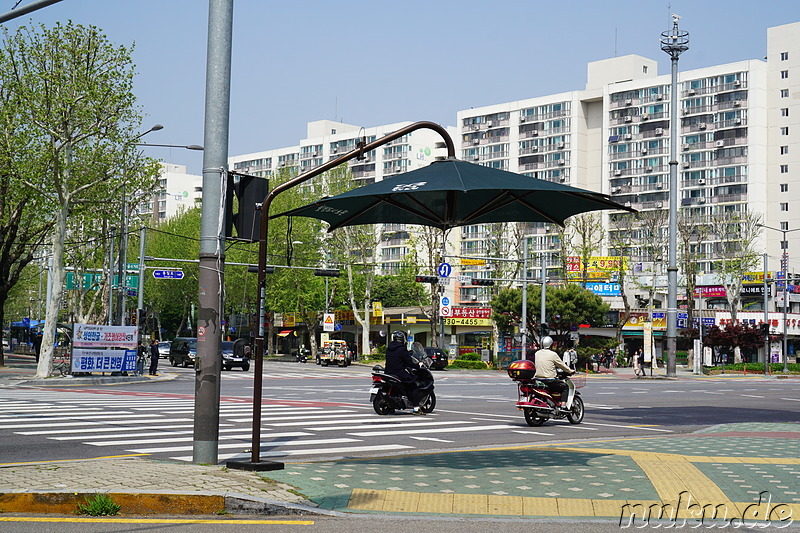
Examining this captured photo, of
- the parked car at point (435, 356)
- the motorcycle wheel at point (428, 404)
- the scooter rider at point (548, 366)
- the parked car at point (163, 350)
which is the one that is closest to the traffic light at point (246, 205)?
the scooter rider at point (548, 366)

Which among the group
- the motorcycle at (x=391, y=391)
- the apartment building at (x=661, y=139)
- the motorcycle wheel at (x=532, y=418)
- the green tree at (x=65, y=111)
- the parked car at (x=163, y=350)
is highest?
the apartment building at (x=661, y=139)

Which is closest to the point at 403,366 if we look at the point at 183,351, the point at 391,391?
the point at 391,391

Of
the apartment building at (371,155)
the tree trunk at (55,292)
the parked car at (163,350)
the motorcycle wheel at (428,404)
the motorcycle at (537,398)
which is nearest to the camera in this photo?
the motorcycle at (537,398)

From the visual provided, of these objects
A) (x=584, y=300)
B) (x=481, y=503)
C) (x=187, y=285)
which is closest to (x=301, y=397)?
(x=481, y=503)

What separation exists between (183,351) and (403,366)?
125 feet

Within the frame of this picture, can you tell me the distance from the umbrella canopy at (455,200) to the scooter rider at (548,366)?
526 centimetres

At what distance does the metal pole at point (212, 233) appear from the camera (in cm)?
987

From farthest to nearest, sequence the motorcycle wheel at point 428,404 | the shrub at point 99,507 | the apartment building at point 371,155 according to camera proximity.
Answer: the apartment building at point 371,155, the motorcycle wheel at point 428,404, the shrub at point 99,507

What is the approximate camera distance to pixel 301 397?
25.4m

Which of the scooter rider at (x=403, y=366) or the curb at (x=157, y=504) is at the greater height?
the scooter rider at (x=403, y=366)

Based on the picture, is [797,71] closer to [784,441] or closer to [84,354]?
[84,354]

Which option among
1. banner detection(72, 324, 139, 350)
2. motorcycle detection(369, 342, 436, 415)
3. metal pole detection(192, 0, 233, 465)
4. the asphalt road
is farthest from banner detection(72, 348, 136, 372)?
metal pole detection(192, 0, 233, 465)

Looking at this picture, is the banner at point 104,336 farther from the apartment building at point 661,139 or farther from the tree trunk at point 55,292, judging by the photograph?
the apartment building at point 661,139

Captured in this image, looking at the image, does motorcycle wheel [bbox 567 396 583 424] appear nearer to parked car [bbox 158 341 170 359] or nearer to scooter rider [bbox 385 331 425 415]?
scooter rider [bbox 385 331 425 415]
